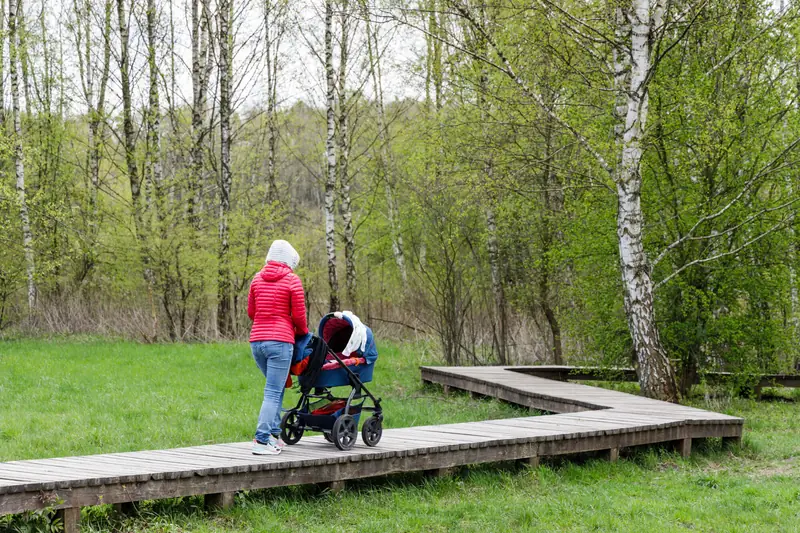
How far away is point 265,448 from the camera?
6910mm

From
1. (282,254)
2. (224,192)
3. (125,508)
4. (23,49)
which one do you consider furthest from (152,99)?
(125,508)

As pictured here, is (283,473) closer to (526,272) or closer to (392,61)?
(526,272)

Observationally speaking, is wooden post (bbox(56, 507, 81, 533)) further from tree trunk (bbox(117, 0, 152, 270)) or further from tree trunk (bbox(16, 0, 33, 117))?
tree trunk (bbox(16, 0, 33, 117))

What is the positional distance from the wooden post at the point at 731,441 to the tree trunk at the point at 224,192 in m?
12.9

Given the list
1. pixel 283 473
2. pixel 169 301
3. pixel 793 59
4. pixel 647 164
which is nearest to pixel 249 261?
pixel 169 301

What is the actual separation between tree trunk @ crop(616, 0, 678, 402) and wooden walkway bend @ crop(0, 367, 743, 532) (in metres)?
0.61

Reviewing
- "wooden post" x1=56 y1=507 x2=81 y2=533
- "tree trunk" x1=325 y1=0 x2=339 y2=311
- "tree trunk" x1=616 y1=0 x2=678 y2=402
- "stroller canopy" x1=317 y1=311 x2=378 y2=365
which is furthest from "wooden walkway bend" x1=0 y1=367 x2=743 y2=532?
"tree trunk" x1=325 y1=0 x2=339 y2=311

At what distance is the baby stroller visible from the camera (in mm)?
7016

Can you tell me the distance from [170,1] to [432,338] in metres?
13.5

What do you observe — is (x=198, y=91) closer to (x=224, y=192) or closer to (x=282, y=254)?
(x=224, y=192)

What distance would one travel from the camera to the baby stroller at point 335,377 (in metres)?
7.02

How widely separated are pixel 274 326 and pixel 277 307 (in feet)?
0.51

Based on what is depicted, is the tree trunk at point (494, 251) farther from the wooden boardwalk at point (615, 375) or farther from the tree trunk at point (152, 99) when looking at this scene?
the tree trunk at point (152, 99)

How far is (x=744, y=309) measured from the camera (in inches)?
513
